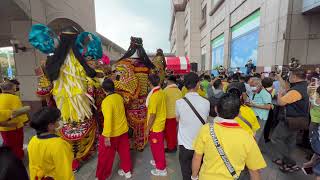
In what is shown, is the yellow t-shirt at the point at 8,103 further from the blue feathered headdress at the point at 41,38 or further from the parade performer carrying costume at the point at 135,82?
the parade performer carrying costume at the point at 135,82

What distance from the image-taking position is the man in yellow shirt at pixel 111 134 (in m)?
2.59

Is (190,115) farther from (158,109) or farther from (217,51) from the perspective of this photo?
(217,51)

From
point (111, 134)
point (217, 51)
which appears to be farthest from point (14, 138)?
point (217, 51)

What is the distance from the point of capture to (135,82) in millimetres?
3346

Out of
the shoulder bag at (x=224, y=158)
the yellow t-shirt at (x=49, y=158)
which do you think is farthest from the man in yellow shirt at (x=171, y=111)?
the yellow t-shirt at (x=49, y=158)

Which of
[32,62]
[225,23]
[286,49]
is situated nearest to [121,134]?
[32,62]

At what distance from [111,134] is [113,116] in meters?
0.27

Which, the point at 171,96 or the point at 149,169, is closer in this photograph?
the point at 149,169

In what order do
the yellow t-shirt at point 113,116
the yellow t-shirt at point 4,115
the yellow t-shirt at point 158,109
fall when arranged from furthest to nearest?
the yellow t-shirt at point 158,109
the yellow t-shirt at point 113,116
the yellow t-shirt at point 4,115

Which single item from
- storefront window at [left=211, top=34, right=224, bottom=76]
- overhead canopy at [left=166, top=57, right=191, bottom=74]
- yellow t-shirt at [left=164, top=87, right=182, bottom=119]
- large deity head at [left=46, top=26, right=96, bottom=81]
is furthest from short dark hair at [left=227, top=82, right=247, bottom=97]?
storefront window at [left=211, top=34, right=224, bottom=76]

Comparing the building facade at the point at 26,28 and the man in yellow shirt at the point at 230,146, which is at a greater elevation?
the building facade at the point at 26,28

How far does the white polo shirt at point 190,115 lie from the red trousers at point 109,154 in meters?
1.08

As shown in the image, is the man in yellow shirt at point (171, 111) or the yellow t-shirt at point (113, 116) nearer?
the yellow t-shirt at point (113, 116)

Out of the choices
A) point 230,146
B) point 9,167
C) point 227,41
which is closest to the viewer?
point 9,167
